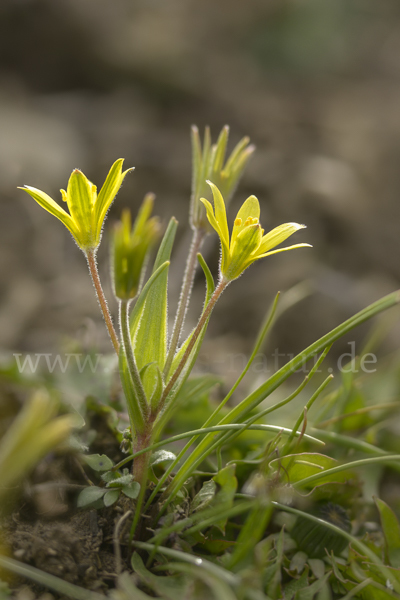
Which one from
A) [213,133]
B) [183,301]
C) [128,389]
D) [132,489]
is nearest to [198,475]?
[132,489]

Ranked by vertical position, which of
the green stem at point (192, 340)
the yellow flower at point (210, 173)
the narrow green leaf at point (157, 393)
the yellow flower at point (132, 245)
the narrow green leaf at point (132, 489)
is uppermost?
the yellow flower at point (210, 173)

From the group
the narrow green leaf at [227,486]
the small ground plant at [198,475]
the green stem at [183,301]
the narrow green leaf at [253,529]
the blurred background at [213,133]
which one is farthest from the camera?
the blurred background at [213,133]

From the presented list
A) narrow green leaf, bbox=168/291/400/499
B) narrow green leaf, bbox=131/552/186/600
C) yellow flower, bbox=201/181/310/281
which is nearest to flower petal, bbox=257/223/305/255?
yellow flower, bbox=201/181/310/281

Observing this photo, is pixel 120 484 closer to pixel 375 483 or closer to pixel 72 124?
pixel 375 483

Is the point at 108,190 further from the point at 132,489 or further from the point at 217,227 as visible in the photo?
the point at 132,489

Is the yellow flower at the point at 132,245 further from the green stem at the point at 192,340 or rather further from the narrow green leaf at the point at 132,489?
the narrow green leaf at the point at 132,489

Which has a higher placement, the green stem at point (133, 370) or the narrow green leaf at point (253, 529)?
the green stem at point (133, 370)

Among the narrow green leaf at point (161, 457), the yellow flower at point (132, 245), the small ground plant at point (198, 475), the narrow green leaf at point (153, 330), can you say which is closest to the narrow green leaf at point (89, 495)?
the small ground plant at point (198, 475)
